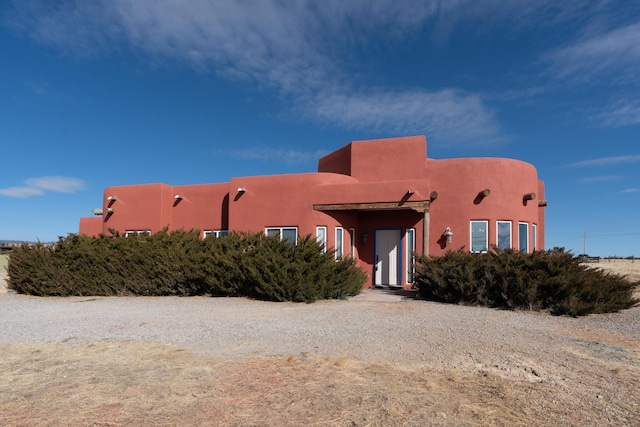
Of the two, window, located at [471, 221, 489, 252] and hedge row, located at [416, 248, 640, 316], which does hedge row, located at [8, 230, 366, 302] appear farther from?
window, located at [471, 221, 489, 252]

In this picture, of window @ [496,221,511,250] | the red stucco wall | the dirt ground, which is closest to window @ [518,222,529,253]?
the red stucco wall

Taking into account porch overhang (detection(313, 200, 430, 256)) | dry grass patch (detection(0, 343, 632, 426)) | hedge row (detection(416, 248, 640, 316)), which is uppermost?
porch overhang (detection(313, 200, 430, 256))

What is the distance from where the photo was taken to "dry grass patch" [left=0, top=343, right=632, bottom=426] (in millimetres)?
3504

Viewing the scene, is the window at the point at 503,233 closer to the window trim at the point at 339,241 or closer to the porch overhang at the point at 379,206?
the porch overhang at the point at 379,206

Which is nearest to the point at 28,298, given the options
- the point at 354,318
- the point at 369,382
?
the point at 354,318

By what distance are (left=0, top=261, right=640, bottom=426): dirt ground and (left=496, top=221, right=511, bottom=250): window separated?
870cm

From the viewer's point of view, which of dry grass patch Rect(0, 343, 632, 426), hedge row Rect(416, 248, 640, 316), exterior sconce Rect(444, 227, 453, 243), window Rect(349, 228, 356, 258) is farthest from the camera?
window Rect(349, 228, 356, 258)

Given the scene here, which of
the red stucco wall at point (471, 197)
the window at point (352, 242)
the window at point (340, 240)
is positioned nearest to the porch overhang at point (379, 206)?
the window at point (340, 240)

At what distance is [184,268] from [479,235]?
9.43 meters

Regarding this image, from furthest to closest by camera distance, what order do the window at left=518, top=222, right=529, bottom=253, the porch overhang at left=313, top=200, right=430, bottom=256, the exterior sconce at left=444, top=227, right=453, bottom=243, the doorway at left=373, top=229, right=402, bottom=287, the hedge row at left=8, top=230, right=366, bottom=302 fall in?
1. the doorway at left=373, top=229, right=402, bottom=287
2. the window at left=518, top=222, right=529, bottom=253
3. the exterior sconce at left=444, top=227, right=453, bottom=243
4. the porch overhang at left=313, top=200, right=430, bottom=256
5. the hedge row at left=8, top=230, right=366, bottom=302

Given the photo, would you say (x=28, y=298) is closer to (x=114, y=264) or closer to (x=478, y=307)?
(x=114, y=264)

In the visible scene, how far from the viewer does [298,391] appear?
411 centimetres

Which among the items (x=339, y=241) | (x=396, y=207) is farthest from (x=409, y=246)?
(x=339, y=241)

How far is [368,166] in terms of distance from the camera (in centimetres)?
1578
